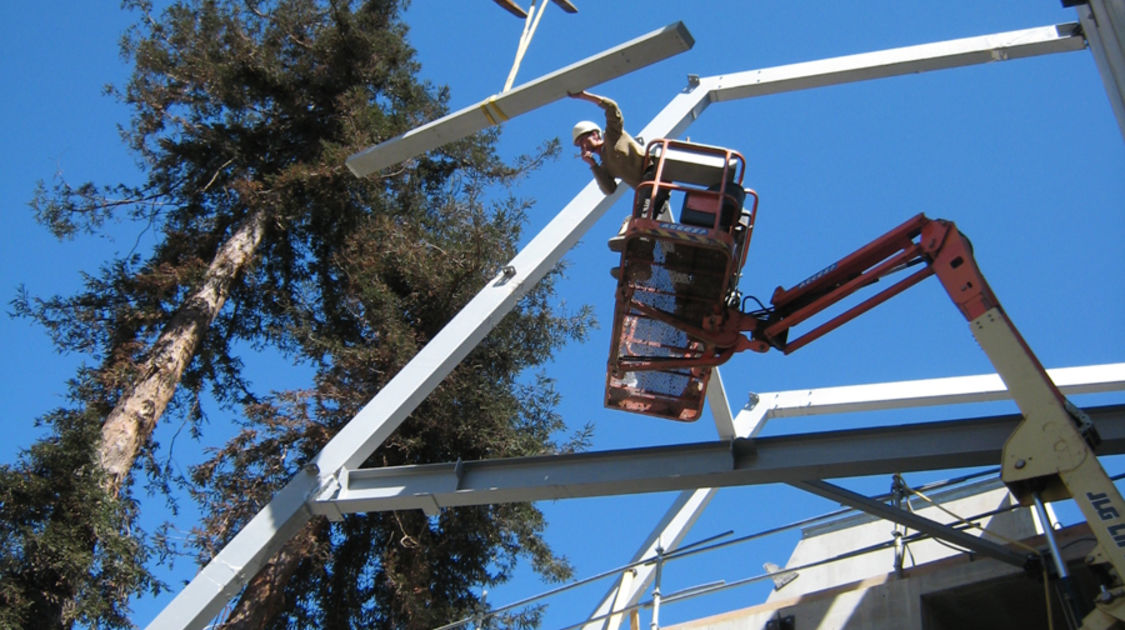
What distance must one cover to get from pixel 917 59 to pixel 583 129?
3.13 m

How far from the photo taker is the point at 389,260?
12422 mm

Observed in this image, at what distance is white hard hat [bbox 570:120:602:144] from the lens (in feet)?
24.9

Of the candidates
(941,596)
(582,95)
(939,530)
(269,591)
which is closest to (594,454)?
(939,530)

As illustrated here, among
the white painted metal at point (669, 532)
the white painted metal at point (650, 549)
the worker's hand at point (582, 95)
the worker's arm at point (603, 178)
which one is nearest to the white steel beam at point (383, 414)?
the worker's arm at point (603, 178)

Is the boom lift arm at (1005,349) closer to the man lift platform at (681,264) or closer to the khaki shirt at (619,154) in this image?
the man lift platform at (681,264)

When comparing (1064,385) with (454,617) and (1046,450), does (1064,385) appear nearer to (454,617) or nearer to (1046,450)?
(1046,450)

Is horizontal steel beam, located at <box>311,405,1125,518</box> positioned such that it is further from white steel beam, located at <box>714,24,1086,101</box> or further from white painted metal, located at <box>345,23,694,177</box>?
white steel beam, located at <box>714,24,1086,101</box>

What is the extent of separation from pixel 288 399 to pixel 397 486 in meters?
4.44

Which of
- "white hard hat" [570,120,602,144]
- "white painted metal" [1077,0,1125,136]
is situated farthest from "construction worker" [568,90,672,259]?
"white painted metal" [1077,0,1125,136]

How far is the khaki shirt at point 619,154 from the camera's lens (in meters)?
7.21

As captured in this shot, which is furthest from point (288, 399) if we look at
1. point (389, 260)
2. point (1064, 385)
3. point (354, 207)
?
point (1064, 385)

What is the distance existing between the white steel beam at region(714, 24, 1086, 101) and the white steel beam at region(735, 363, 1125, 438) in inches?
105

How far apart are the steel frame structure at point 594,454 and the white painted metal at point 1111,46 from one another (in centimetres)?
7

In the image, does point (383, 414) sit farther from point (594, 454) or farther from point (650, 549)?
point (650, 549)
